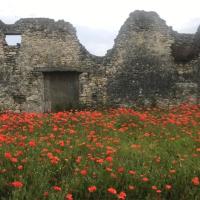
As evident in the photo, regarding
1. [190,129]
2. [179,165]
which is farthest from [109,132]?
[179,165]

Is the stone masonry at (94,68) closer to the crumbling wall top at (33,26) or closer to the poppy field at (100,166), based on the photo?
the crumbling wall top at (33,26)

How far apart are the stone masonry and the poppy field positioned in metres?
9.27

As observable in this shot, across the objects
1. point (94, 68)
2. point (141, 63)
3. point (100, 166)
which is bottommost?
point (100, 166)

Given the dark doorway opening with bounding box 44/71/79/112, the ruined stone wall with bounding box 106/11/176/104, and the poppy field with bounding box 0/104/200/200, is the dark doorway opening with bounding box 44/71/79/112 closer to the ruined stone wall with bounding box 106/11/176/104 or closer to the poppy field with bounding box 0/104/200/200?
the ruined stone wall with bounding box 106/11/176/104

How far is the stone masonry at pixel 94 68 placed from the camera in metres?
20.5

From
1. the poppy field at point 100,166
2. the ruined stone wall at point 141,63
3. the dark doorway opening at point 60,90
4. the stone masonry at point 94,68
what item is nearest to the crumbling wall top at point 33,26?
the stone masonry at point 94,68

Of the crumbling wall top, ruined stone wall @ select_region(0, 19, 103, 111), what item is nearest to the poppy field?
ruined stone wall @ select_region(0, 19, 103, 111)

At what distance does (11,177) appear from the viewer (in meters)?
7.31

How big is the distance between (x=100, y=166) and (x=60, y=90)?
1317cm

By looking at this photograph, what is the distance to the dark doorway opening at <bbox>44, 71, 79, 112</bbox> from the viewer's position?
20.7 metres

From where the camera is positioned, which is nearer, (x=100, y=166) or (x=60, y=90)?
(x=100, y=166)

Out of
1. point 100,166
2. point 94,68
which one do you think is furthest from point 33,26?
point 100,166

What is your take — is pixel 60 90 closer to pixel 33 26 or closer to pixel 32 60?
pixel 32 60

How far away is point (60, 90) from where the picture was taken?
20828mm
